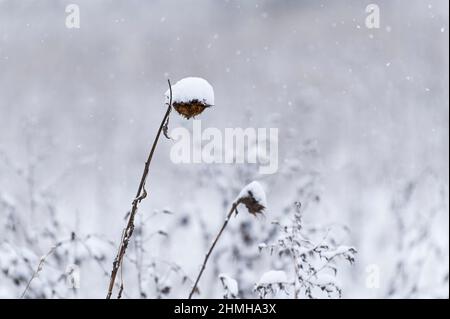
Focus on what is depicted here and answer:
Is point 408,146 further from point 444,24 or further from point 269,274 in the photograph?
point 269,274

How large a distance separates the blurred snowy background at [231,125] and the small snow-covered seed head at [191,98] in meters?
1.42

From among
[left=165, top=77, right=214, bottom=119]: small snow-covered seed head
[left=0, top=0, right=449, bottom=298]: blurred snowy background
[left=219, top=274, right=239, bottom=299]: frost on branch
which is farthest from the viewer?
[left=0, top=0, right=449, bottom=298]: blurred snowy background

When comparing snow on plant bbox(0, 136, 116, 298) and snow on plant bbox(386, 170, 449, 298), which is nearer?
snow on plant bbox(0, 136, 116, 298)

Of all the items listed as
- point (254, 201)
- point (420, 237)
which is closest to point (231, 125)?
point (420, 237)

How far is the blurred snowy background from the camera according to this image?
3.41 meters

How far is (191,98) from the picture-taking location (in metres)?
1.09

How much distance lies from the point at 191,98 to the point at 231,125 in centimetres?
319

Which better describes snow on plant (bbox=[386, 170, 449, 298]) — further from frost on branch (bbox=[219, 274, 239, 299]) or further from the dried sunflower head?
the dried sunflower head

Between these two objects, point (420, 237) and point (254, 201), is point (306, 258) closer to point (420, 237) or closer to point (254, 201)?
point (254, 201)

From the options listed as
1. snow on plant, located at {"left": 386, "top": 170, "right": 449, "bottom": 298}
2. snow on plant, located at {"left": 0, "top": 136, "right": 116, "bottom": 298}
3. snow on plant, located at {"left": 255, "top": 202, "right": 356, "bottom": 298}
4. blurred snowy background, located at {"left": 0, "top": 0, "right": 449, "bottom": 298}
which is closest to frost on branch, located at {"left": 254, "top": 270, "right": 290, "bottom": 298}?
snow on plant, located at {"left": 255, "top": 202, "right": 356, "bottom": 298}

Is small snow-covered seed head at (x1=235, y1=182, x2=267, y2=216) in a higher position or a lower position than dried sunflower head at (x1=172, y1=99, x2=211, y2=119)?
lower

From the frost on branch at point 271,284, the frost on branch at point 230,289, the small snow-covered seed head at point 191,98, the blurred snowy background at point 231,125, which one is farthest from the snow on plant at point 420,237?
the small snow-covered seed head at point 191,98

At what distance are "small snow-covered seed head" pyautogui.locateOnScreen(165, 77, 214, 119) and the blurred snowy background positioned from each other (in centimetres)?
142

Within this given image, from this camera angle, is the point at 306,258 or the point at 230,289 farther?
the point at 306,258
